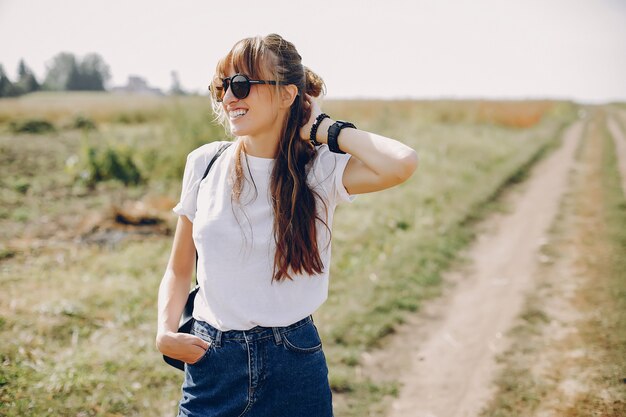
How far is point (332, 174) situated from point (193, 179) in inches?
22.0

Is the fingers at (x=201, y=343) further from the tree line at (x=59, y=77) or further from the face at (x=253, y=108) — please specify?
the tree line at (x=59, y=77)

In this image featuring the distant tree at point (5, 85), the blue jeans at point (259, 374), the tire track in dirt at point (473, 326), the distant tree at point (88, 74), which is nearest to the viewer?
the blue jeans at point (259, 374)

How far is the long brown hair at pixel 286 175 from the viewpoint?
1.62 meters

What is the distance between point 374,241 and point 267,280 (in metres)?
5.23

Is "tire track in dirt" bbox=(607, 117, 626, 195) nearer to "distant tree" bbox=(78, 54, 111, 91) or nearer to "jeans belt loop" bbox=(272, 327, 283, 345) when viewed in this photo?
"jeans belt loop" bbox=(272, 327, 283, 345)

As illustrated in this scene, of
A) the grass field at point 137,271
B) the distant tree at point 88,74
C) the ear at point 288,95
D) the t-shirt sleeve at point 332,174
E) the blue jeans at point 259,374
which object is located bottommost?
the grass field at point 137,271

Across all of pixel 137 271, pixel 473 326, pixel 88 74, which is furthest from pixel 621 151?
pixel 88 74

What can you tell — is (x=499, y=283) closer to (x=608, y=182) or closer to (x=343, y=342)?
(x=343, y=342)

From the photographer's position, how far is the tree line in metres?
7.50

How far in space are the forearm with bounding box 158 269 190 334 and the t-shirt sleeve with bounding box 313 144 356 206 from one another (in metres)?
0.71

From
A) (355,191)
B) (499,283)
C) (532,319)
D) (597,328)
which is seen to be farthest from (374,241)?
(355,191)

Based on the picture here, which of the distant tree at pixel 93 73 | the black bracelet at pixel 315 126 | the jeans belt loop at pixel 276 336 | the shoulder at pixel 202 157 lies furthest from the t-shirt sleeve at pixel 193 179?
the distant tree at pixel 93 73

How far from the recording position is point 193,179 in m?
1.79

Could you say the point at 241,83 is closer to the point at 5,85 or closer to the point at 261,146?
the point at 261,146
